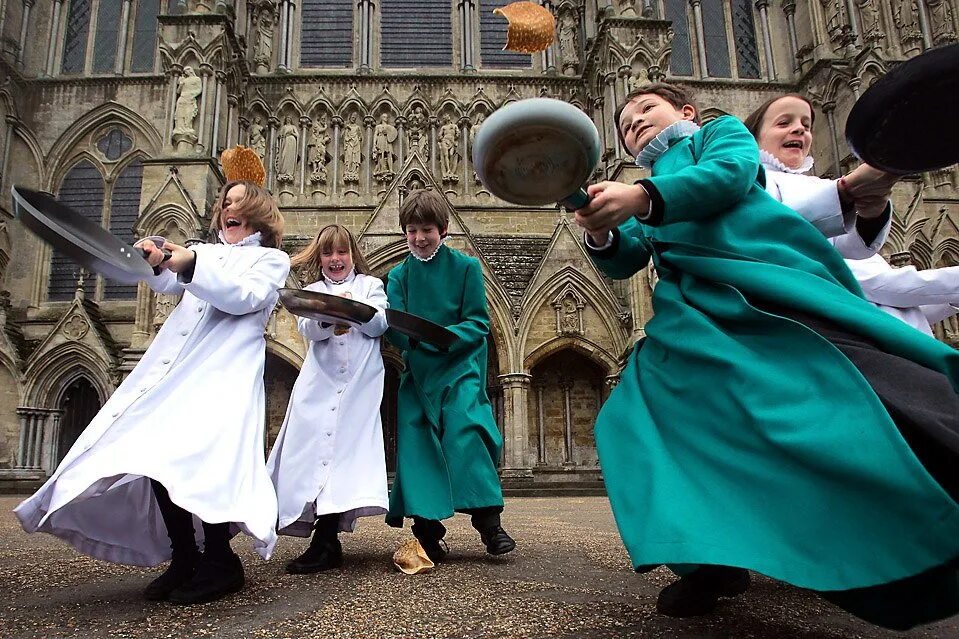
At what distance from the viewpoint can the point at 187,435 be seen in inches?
98.3

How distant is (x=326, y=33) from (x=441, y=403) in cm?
1768

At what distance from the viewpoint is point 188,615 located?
2344mm

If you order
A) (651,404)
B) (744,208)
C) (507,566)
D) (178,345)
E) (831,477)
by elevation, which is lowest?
(507,566)

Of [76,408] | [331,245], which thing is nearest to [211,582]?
[331,245]

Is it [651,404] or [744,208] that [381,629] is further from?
[744,208]

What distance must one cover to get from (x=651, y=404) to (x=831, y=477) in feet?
1.87

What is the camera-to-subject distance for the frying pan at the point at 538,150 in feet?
5.51

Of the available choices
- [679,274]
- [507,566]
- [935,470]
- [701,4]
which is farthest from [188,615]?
[701,4]

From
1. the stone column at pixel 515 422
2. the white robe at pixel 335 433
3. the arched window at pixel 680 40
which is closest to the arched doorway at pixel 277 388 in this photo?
the stone column at pixel 515 422

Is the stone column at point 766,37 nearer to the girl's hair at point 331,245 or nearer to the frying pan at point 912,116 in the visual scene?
the girl's hair at point 331,245

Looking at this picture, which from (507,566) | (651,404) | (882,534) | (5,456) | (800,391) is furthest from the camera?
(5,456)

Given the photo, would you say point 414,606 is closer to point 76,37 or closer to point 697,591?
point 697,591

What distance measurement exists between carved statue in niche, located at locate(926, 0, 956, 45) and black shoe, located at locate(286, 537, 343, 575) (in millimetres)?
21203

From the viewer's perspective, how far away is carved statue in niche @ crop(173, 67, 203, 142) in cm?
1500
